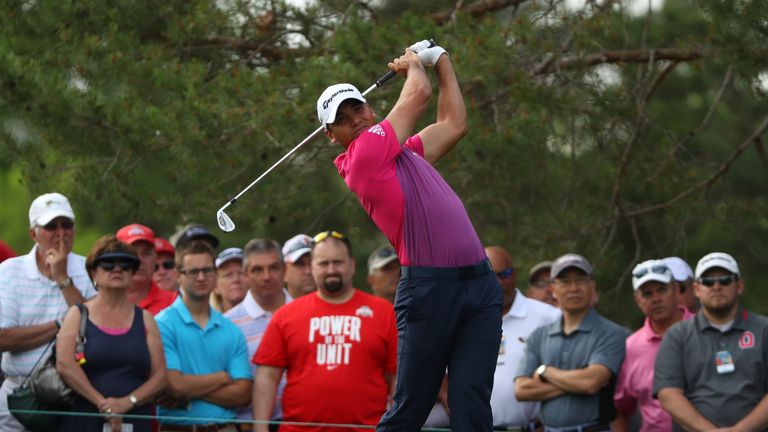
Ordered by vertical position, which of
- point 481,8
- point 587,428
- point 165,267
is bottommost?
point 587,428

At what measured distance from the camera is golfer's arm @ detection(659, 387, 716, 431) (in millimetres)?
7824

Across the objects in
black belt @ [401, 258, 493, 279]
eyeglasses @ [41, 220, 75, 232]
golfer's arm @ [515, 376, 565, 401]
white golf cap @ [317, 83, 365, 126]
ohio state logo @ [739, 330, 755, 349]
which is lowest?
golfer's arm @ [515, 376, 565, 401]

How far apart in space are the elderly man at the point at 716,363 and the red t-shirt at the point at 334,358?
1645 mm

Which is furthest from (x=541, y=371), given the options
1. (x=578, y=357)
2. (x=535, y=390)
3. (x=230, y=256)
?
(x=230, y=256)

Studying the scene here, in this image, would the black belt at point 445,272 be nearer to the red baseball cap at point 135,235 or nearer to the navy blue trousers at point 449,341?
the navy blue trousers at point 449,341

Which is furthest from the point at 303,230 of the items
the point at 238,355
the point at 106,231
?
the point at 106,231

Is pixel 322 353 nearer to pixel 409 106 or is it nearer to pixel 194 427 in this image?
pixel 194 427

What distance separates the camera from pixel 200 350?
328 inches

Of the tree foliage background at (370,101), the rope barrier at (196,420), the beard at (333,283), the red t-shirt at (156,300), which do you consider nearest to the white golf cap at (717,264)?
the tree foliage background at (370,101)

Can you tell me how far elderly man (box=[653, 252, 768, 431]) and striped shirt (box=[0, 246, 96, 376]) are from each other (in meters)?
3.53

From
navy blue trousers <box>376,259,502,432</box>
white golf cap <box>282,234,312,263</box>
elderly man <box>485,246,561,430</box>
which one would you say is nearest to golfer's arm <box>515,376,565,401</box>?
elderly man <box>485,246,561,430</box>

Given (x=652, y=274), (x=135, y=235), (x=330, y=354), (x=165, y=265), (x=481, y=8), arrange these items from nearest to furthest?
(x=330, y=354)
(x=652, y=274)
(x=135, y=235)
(x=165, y=265)
(x=481, y=8)

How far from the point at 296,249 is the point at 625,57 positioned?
Result: 10.6 feet

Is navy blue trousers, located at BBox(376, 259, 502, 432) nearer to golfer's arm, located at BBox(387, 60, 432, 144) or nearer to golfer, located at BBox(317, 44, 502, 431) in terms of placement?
golfer, located at BBox(317, 44, 502, 431)
